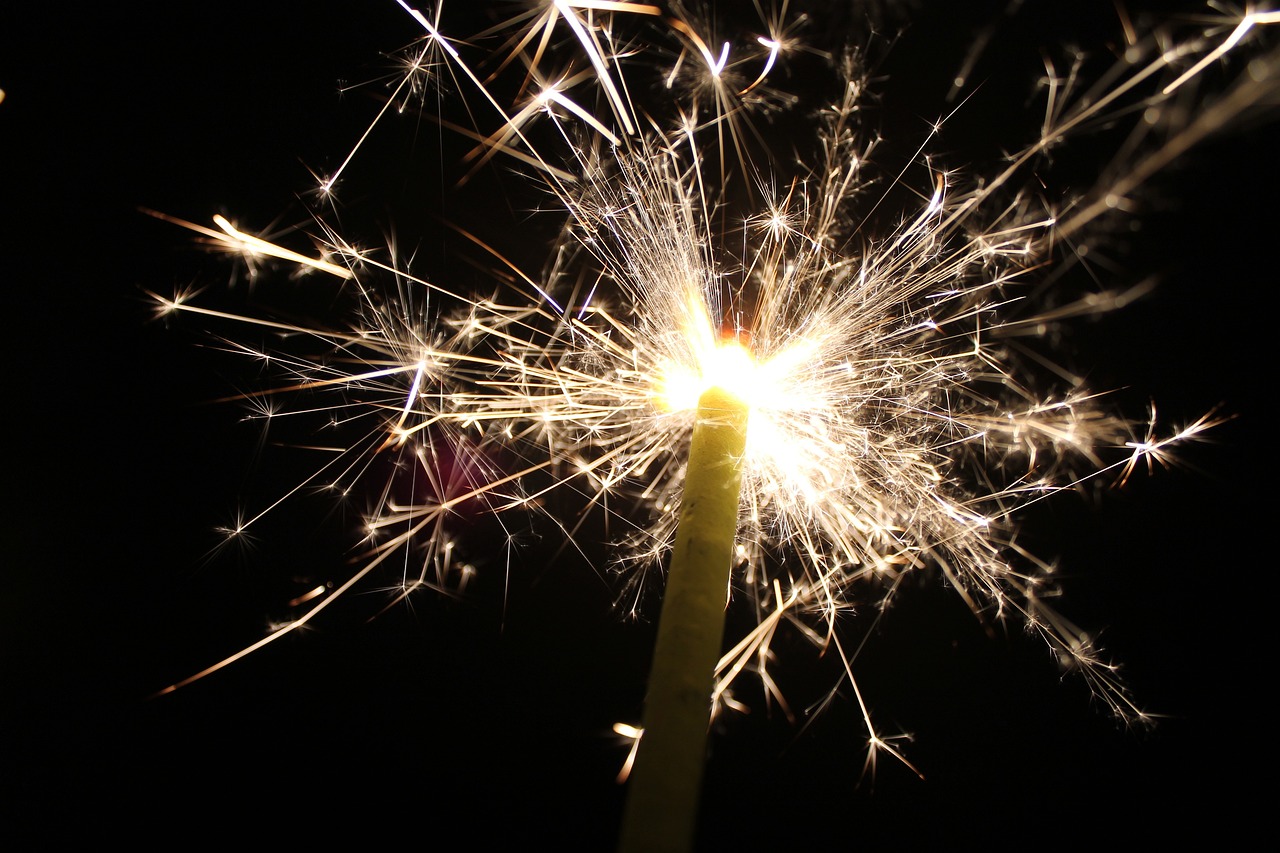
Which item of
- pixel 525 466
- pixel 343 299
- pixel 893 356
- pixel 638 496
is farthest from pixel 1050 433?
pixel 343 299

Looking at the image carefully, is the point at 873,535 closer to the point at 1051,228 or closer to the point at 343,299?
the point at 1051,228

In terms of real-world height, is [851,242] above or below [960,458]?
above

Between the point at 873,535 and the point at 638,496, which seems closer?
the point at 873,535

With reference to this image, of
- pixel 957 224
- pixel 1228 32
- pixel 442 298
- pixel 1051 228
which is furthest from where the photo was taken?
pixel 442 298

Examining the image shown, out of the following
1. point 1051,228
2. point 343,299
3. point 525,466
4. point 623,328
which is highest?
point 1051,228

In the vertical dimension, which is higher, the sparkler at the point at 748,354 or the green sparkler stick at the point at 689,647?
the sparkler at the point at 748,354

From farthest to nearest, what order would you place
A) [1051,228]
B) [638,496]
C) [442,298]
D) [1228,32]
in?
[638,496] < [442,298] < [1051,228] < [1228,32]

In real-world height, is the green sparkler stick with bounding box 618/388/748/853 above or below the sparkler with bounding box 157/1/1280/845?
below
